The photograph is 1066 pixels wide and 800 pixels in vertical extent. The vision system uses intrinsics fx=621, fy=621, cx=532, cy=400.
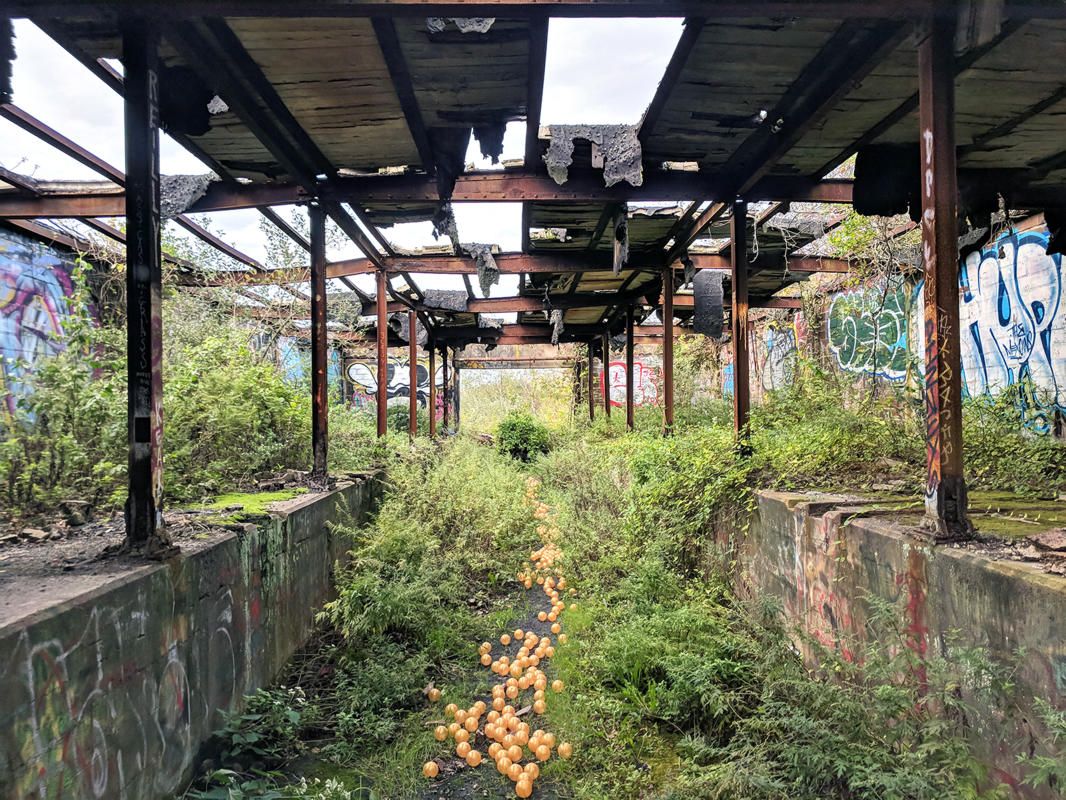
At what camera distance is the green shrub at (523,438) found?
722 inches

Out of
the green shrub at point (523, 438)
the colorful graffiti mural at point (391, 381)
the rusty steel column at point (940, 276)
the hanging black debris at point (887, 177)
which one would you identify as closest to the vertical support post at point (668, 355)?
the hanging black debris at point (887, 177)

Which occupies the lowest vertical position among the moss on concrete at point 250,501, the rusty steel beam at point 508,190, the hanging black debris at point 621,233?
the moss on concrete at point 250,501

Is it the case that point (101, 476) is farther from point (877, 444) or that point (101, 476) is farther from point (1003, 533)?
point (877, 444)

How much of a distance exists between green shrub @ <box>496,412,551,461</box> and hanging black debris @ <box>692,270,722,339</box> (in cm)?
935

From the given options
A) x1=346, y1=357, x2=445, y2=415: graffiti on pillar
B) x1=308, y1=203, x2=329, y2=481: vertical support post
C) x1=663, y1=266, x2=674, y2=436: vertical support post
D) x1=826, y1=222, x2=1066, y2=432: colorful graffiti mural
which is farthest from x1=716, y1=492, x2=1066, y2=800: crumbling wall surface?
x1=346, y1=357, x2=445, y2=415: graffiti on pillar

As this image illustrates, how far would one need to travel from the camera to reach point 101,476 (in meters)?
4.39

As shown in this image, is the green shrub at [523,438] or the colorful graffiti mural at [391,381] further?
the colorful graffiti mural at [391,381]

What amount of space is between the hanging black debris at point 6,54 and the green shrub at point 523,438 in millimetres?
14745

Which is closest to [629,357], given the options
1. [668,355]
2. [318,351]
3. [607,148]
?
[668,355]

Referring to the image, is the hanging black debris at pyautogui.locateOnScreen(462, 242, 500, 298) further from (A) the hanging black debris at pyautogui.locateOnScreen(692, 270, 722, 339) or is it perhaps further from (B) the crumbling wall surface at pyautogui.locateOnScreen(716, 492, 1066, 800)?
(B) the crumbling wall surface at pyautogui.locateOnScreen(716, 492, 1066, 800)

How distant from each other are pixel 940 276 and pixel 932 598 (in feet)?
5.36

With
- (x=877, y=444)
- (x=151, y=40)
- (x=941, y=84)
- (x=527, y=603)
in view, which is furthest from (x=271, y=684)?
(x=941, y=84)

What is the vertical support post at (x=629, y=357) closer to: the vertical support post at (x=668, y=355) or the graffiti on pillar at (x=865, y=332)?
the vertical support post at (x=668, y=355)

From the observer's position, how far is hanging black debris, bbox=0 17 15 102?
332cm
